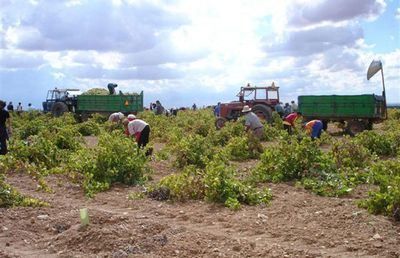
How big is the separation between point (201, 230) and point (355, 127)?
583 inches

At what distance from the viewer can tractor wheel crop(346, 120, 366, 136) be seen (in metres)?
19.3

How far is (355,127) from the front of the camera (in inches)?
766

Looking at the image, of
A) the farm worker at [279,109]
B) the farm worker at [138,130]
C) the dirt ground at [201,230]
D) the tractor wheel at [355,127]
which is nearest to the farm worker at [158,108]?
the farm worker at [279,109]

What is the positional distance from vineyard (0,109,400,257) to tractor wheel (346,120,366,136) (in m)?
8.63

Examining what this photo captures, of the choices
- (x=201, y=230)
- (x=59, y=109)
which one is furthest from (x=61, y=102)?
(x=201, y=230)

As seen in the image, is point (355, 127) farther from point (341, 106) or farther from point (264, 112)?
point (264, 112)

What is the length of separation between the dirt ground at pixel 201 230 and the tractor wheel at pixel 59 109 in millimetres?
21112

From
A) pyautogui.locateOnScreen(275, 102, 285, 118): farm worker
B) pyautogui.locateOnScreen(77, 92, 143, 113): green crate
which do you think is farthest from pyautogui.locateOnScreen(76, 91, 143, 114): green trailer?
pyautogui.locateOnScreen(275, 102, 285, 118): farm worker

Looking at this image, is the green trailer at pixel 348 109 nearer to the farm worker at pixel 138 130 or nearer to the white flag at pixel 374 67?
the white flag at pixel 374 67

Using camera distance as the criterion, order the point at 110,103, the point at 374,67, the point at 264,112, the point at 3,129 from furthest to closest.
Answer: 1. the point at 110,103
2. the point at 264,112
3. the point at 374,67
4. the point at 3,129

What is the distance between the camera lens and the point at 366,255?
4848 millimetres

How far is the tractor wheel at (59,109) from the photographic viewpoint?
1096 inches

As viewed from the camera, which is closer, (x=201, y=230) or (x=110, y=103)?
(x=201, y=230)

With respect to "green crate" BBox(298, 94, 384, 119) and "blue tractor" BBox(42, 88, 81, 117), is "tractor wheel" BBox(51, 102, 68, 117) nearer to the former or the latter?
"blue tractor" BBox(42, 88, 81, 117)
